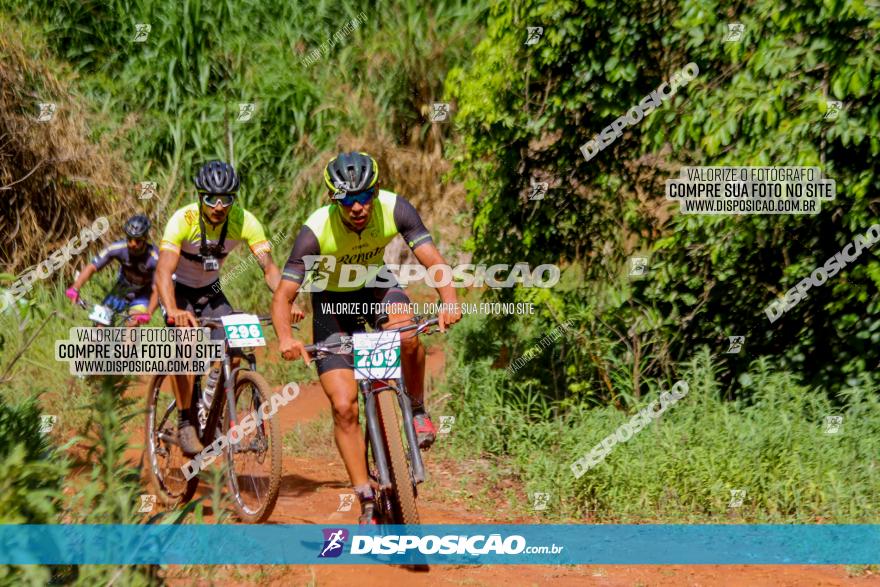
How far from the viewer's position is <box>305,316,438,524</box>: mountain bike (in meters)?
5.87

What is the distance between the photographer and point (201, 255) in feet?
24.4

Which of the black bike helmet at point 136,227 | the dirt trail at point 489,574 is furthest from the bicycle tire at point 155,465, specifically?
the black bike helmet at point 136,227

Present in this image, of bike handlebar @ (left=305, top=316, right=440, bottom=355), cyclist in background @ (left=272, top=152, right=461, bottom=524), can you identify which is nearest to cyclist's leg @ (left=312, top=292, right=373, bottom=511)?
Result: cyclist in background @ (left=272, top=152, right=461, bottom=524)

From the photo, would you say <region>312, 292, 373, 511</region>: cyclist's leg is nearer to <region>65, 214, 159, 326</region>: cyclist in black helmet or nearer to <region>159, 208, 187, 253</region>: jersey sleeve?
<region>159, 208, 187, 253</region>: jersey sleeve

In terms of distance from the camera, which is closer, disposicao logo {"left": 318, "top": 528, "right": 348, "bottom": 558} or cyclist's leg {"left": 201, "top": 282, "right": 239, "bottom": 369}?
disposicao logo {"left": 318, "top": 528, "right": 348, "bottom": 558}

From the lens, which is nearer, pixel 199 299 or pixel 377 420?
pixel 377 420

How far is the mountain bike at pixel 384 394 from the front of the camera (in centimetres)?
587

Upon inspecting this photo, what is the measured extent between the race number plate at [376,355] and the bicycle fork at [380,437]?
0.08 metres

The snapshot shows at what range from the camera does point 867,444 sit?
696 cm

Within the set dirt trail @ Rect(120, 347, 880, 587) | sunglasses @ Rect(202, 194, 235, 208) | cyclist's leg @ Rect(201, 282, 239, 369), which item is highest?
sunglasses @ Rect(202, 194, 235, 208)

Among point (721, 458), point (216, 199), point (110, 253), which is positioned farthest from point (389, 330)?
point (110, 253)

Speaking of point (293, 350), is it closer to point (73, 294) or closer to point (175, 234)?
point (175, 234)

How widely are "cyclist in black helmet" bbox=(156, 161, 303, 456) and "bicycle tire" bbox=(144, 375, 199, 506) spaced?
0.30m

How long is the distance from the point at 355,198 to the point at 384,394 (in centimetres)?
120
